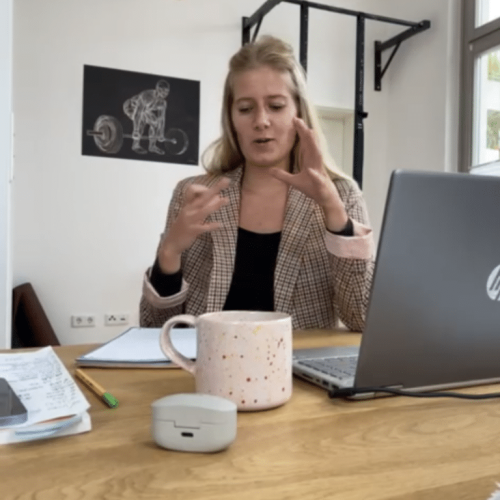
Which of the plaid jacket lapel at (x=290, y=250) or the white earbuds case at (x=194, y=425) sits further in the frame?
the plaid jacket lapel at (x=290, y=250)

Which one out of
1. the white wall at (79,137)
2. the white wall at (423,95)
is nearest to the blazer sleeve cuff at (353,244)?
the white wall at (79,137)

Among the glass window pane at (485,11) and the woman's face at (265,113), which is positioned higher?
the glass window pane at (485,11)

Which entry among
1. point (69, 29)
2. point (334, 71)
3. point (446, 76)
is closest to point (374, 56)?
point (334, 71)

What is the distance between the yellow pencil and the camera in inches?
21.8

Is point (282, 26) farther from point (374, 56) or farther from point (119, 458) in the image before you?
point (119, 458)

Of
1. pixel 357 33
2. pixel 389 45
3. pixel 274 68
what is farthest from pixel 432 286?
pixel 389 45

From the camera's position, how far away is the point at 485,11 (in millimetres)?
3238

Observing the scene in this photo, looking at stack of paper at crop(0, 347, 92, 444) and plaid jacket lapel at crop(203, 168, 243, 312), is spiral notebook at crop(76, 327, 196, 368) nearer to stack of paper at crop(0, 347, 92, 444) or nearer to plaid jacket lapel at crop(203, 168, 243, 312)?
stack of paper at crop(0, 347, 92, 444)

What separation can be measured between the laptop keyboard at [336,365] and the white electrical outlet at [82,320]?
8.22 ft

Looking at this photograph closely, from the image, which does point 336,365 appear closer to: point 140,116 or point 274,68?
point 274,68

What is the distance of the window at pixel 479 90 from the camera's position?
319 cm

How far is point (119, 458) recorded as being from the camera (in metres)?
0.42

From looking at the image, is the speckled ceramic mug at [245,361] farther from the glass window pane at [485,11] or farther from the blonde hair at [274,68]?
the glass window pane at [485,11]

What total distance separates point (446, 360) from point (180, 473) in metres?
0.33
